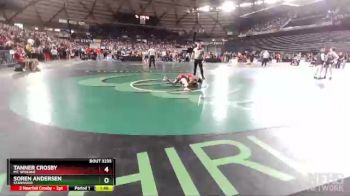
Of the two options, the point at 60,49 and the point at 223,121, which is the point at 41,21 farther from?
the point at 223,121

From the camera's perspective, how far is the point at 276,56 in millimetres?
39938

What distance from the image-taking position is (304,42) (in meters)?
39.7

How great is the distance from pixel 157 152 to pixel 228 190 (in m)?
1.29

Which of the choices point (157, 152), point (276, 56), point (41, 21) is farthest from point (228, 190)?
point (41, 21)

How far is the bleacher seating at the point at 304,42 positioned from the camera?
34781 millimetres
